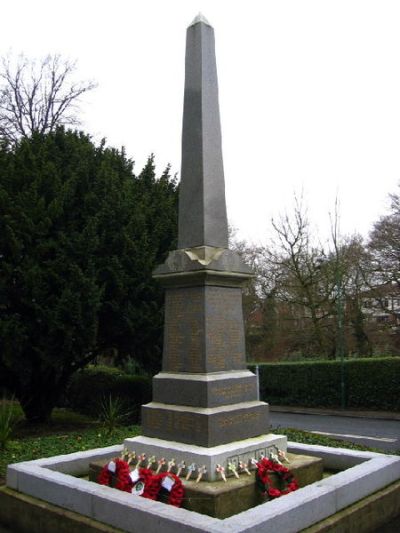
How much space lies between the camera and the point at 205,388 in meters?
5.82

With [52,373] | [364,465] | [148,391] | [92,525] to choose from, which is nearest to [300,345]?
[148,391]

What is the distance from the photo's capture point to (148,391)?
1366 centimetres

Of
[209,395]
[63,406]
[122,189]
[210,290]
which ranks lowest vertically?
[63,406]

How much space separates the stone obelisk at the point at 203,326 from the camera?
5.82 metres

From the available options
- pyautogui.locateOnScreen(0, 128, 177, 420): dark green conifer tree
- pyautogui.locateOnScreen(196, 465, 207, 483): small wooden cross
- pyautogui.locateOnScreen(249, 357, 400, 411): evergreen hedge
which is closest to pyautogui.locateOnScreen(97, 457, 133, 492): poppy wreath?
pyautogui.locateOnScreen(196, 465, 207, 483): small wooden cross

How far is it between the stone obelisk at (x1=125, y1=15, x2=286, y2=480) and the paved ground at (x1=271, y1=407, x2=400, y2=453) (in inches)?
Result: 254

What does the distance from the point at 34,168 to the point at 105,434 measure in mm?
5926

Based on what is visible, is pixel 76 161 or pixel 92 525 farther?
pixel 76 161

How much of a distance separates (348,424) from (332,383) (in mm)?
4284

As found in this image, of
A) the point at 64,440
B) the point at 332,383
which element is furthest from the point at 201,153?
the point at 332,383

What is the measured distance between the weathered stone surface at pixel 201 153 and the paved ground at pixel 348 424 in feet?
23.5

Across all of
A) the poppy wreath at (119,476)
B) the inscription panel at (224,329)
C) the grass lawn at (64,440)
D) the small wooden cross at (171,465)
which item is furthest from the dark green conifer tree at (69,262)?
the small wooden cross at (171,465)

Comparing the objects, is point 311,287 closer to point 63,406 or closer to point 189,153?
point 63,406

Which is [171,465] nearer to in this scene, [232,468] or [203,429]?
[203,429]
